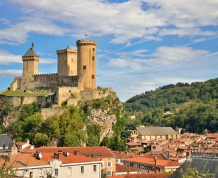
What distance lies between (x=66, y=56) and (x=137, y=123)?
82.2 metres

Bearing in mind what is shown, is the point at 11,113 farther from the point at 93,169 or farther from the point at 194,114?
the point at 194,114

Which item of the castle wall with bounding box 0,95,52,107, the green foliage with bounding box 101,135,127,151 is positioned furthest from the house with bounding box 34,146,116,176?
the castle wall with bounding box 0,95,52,107

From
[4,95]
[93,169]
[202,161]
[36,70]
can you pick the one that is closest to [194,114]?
[36,70]

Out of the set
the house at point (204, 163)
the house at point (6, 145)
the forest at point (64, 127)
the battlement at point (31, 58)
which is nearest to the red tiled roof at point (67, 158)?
the house at point (6, 145)

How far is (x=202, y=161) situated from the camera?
69.1ft

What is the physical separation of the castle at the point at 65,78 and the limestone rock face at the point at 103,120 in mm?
3163

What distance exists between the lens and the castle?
233 feet

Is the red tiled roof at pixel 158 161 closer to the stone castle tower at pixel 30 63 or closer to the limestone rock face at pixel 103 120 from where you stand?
the limestone rock face at pixel 103 120

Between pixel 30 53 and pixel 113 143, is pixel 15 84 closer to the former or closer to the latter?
pixel 30 53

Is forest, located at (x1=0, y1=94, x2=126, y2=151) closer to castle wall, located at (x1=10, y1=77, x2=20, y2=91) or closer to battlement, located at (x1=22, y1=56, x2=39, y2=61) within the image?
castle wall, located at (x1=10, y1=77, x2=20, y2=91)

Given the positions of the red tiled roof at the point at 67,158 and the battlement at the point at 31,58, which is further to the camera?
the battlement at the point at 31,58

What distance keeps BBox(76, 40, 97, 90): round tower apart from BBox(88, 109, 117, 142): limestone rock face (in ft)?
18.5

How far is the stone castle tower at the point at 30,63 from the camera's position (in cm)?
8506

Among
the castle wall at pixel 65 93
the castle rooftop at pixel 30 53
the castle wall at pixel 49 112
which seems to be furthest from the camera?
the castle rooftop at pixel 30 53
